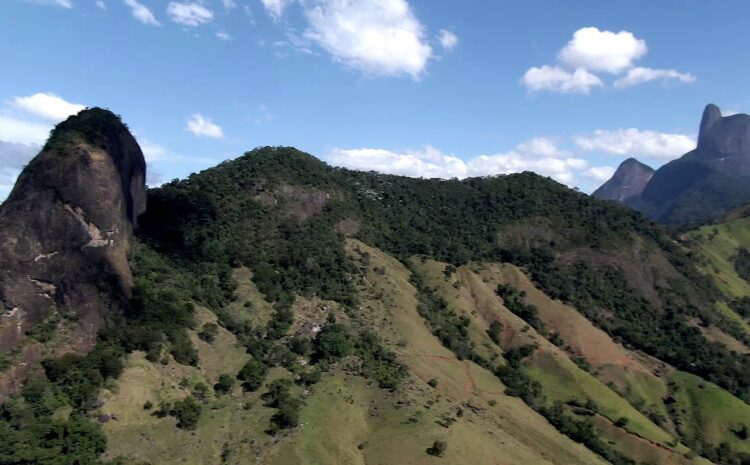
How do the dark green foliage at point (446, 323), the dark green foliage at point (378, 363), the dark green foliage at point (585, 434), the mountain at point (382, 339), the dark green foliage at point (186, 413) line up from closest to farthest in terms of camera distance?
the mountain at point (382, 339)
the dark green foliage at point (186, 413)
the dark green foliage at point (378, 363)
the dark green foliage at point (585, 434)
the dark green foliage at point (446, 323)

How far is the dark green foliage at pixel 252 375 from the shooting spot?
9350cm

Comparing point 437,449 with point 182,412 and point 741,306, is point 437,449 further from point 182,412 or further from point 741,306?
point 741,306

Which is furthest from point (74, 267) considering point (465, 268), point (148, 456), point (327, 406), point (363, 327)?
point (465, 268)

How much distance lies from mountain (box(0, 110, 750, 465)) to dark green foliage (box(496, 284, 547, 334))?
21.6 inches

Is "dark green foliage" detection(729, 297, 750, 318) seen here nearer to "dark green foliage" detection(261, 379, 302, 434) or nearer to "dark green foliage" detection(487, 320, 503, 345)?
"dark green foliage" detection(487, 320, 503, 345)

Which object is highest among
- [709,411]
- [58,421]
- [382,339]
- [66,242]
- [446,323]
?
[66,242]

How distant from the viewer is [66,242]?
8950 centimetres

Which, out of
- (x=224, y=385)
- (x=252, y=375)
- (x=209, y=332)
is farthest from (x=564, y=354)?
(x=209, y=332)

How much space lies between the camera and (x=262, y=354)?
335ft

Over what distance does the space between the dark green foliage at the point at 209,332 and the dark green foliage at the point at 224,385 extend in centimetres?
885

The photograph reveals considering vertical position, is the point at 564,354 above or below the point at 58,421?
above

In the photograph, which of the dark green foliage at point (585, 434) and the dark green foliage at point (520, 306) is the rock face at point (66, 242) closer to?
the dark green foliage at point (585, 434)

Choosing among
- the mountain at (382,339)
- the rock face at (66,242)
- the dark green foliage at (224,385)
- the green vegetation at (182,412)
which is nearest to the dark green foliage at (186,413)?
the green vegetation at (182,412)

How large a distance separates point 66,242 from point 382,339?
188 feet
